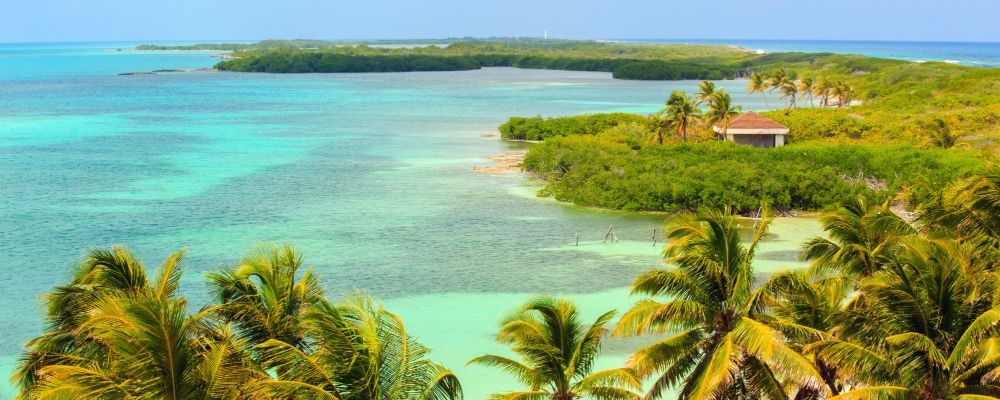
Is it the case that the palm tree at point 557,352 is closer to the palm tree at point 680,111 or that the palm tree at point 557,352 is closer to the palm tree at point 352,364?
the palm tree at point 352,364

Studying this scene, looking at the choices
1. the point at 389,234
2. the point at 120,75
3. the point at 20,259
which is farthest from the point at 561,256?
the point at 120,75

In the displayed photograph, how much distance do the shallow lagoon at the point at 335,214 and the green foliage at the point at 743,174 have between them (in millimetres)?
1179

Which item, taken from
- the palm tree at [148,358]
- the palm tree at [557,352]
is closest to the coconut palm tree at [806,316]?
the palm tree at [557,352]

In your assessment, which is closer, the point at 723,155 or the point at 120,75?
the point at 723,155

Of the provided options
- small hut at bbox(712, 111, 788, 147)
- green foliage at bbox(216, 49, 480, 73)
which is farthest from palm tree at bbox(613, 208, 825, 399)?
green foliage at bbox(216, 49, 480, 73)

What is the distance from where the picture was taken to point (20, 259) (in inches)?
1260

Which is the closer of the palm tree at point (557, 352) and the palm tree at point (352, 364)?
the palm tree at point (352, 364)

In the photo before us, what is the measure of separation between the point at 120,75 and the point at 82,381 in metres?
154

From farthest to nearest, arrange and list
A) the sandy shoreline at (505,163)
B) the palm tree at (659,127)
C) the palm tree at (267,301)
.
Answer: the palm tree at (659,127)
the sandy shoreline at (505,163)
the palm tree at (267,301)

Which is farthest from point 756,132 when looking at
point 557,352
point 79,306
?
point 79,306

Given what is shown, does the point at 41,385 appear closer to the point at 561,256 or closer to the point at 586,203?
the point at 561,256

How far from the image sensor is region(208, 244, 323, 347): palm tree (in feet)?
41.6

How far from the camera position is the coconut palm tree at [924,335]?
11.4m

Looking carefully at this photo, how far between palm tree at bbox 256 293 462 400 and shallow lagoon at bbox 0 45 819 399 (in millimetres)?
9583
